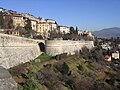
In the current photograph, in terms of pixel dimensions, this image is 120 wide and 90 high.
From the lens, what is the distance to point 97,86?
30062mm

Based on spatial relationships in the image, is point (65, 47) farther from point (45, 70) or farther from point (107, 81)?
point (45, 70)

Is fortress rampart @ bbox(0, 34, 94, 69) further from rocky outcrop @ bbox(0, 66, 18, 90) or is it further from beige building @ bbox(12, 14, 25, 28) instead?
beige building @ bbox(12, 14, 25, 28)

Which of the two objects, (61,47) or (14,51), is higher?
(14,51)

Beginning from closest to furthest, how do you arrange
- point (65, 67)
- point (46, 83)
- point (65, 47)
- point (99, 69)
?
1. point (46, 83)
2. point (65, 67)
3. point (99, 69)
4. point (65, 47)

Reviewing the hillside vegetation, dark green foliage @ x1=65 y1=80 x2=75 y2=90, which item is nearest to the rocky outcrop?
the hillside vegetation

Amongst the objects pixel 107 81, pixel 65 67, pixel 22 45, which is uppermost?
pixel 22 45

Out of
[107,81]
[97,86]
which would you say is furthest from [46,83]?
[107,81]

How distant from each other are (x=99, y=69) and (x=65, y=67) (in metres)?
12.9

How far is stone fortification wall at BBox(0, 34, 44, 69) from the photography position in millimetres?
25969

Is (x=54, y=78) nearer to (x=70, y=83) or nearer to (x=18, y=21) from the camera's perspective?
(x=70, y=83)

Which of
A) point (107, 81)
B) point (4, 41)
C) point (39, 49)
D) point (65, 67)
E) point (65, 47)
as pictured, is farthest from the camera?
point (65, 47)

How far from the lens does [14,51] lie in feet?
95.0

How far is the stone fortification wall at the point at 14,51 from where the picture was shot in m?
26.0

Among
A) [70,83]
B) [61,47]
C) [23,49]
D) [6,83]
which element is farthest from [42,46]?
[6,83]
